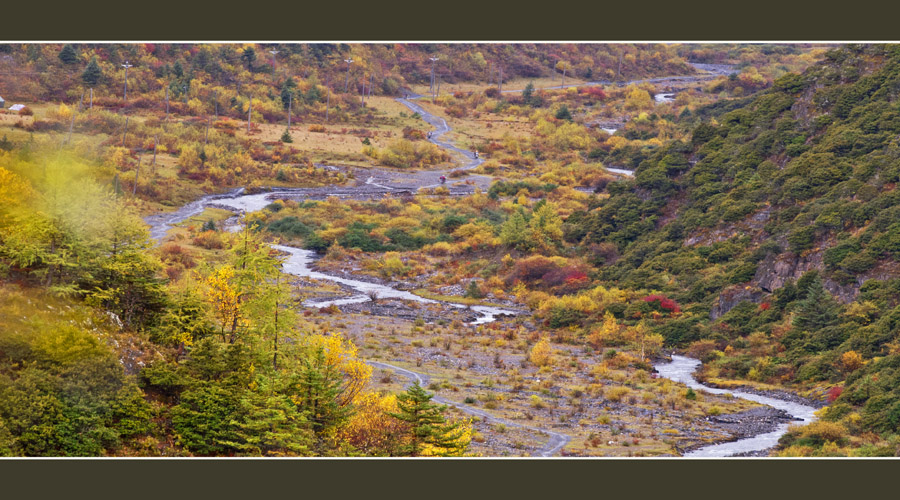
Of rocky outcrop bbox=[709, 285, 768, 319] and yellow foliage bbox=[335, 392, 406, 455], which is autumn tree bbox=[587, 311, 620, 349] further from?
yellow foliage bbox=[335, 392, 406, 455]

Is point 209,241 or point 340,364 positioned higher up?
point 340,364

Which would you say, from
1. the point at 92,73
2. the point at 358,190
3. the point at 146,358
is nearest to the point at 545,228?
the point at 358,190

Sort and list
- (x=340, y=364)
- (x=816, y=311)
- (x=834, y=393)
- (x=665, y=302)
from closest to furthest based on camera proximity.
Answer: (x=340, y=364) < (x=834, y=393) < (x=816, y=311) < (x=665, y=302)

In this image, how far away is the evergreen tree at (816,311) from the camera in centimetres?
4397

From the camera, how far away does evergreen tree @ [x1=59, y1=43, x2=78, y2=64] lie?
78.2 metres

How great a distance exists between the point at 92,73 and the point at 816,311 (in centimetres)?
6674

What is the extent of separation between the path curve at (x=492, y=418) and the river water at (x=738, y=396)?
428 cm

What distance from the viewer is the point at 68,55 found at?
81.0 metres

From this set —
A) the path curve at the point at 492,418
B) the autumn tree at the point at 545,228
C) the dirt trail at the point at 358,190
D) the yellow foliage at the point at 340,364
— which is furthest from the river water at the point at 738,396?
the dirt trail at the point at 358,190

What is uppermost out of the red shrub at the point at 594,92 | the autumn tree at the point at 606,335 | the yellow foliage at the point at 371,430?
the yellow foliage at the point at 371,430

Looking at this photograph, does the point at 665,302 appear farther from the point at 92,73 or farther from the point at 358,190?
the point at 92,73

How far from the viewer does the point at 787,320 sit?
45.9 m

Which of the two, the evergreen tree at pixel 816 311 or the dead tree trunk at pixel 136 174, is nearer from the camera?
the evergreen tree at pixel 816 311

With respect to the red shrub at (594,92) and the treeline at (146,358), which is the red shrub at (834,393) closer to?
the treeline at (146,358)
